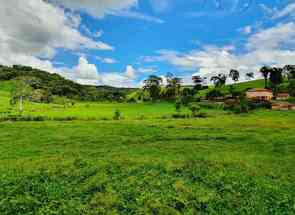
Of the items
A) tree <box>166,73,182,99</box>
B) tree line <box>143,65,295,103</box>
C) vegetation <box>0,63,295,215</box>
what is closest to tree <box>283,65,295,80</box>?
tree line <box>143,65,295,103</box>

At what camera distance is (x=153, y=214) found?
10.7m

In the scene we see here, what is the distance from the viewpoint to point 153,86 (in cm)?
13550

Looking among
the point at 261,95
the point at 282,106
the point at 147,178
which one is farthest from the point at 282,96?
the point at 147,178

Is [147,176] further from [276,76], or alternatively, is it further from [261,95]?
[276,76]

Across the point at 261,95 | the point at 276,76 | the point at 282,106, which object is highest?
the point at 276,76

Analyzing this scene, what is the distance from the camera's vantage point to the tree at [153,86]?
13488 cm

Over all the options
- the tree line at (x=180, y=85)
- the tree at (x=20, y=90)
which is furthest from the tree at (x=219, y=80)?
the tree at (x=20, y=90)

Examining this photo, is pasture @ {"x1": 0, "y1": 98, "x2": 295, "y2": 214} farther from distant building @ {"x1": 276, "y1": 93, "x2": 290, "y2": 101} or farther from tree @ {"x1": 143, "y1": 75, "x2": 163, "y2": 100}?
tree @ {"x1": 143, "y1": 75, "x2": 163, "y2": 100}

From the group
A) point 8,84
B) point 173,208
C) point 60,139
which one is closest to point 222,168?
point 173,208

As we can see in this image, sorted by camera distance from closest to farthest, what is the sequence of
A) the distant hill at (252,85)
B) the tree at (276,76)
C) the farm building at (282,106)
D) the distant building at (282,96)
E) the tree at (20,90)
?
the farm building at (282,106), the tree at (20,90), the distant building at (282,96), the tree at (276,76), the distant hill at (252,85)

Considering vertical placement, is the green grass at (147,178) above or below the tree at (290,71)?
below

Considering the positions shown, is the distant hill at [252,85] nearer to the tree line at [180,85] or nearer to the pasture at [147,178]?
the tree line at [180,85]

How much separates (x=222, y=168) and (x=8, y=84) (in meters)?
173

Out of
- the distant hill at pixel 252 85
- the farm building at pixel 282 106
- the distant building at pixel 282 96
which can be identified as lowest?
the farm building at pixel 282 106
